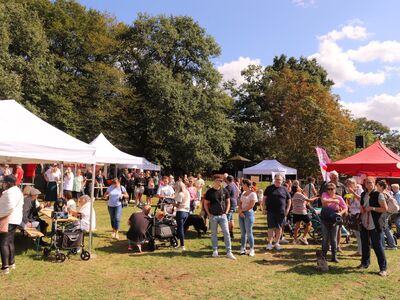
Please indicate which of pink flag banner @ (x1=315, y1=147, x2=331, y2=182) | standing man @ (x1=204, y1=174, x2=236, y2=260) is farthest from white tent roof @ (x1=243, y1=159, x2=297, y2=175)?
standing man @ (x1=204, y1=174, x2=236, y2=260)

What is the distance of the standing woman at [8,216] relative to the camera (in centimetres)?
604

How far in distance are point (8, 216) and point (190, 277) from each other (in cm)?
312

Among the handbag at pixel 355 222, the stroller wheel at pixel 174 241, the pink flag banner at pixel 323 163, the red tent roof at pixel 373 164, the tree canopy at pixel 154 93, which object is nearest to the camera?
the handbag at pixel 355 222

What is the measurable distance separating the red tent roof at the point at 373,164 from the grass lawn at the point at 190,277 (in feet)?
13.1

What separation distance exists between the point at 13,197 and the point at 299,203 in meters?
6.55

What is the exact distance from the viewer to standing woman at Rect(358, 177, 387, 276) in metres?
6.58

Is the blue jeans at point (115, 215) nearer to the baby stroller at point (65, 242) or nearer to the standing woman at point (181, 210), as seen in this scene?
the standing woman at point (181, 210)

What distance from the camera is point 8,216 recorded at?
20.0ft

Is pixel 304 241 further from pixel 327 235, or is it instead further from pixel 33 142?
pixel 33 142

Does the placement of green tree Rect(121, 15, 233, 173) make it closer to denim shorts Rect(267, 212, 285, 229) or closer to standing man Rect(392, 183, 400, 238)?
standing man Rect(392, 183, 400, 238)

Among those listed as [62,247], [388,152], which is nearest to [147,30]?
[388,152]

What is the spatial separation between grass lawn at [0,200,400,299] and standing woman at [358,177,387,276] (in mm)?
390

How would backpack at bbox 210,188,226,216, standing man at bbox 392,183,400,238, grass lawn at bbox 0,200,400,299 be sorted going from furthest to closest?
1. standing man at bbox 392,183,400,238
2. backpack at bbox 210,188,226,216
3. grass lawn at bbox 0,200,400,299

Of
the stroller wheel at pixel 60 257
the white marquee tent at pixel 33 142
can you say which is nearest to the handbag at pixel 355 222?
the white marquee tent at pixel 33 142
